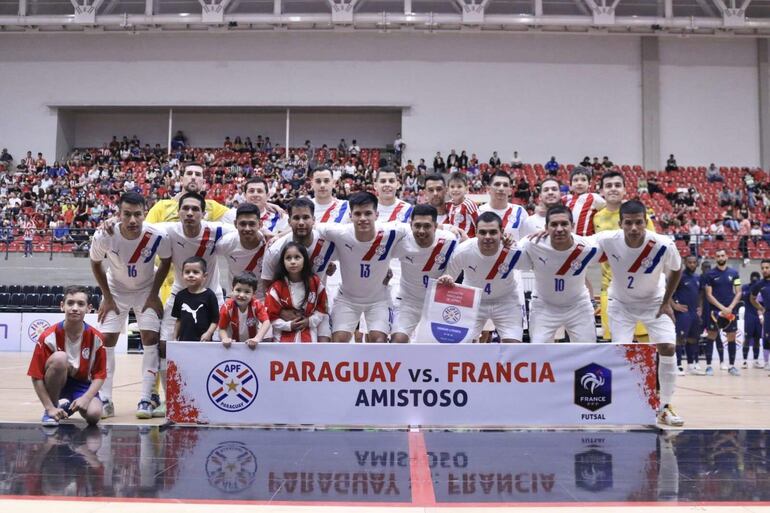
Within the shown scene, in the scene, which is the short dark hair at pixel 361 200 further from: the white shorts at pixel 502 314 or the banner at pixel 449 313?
the white shorts at pixel 502 314

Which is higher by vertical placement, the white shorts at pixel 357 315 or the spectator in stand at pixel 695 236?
the spectator in stand at pixel 695 236

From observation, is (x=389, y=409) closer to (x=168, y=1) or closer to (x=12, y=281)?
(x=12, y=281)

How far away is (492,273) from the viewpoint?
21.8 ft

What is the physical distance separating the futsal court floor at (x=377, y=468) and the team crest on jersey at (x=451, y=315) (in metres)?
1.00

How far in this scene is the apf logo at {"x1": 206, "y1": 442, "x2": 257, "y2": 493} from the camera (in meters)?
4.10

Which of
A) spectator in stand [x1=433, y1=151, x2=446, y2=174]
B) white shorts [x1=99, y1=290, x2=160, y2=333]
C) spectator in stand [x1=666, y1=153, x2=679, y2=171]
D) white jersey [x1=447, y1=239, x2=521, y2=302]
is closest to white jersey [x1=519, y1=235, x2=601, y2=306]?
white jersey [x1=447, y1=239, x2=521, y2=302]

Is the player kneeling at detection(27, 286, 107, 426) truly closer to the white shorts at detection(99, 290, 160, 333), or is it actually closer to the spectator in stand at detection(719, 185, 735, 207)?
the white shorts at detection(99, 290, 160, 333)

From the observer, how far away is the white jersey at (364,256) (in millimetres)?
6621

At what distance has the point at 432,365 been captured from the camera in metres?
6.01

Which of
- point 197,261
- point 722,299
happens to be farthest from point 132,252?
point 722,299

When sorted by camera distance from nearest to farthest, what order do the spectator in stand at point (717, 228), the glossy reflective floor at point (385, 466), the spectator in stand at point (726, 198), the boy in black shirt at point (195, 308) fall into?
1. the glossy reflective floor at point (385, 466)
2. the boy in black shirt at point (195, 308)
3. the spectator in stand at point (717, 228)
4. the spectator in stand at point (726, 198)

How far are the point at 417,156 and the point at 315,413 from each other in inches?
966

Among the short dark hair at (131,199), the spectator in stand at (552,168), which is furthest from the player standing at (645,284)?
the spectator in stand at (552,168)

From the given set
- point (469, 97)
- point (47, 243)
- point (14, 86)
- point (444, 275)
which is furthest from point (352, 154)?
point (444, 275)
